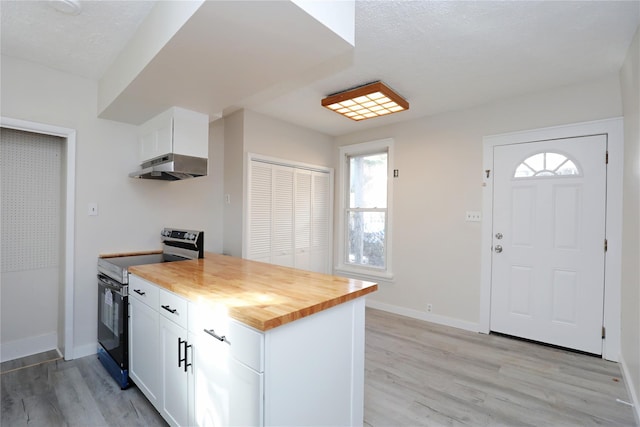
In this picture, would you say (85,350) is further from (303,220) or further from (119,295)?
(303,220)

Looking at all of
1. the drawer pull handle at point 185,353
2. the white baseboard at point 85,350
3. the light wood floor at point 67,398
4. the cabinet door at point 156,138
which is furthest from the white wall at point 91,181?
the drawer pull handle at point 185,353

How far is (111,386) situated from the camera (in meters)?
2.21

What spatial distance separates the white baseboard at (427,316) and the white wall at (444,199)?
0.01 m

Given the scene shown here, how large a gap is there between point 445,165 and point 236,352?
3.15 m

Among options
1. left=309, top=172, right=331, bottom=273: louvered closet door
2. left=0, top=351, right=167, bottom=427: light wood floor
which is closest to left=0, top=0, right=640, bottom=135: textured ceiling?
left=309, top=172, right=331, bottom=273: louvered closet door

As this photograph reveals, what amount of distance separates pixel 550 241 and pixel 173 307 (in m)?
3.30

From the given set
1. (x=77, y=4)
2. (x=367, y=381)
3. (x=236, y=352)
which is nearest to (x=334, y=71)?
(x=77, y=4)

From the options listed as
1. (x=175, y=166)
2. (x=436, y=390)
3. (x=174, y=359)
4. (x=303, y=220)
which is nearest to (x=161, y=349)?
(x=174, y=359)

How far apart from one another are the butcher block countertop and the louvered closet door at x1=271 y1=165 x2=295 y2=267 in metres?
1.44

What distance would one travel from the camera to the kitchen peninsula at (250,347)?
4.06 feet

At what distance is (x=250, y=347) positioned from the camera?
48.3 inches

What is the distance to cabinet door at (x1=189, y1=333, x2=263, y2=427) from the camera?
1.22m

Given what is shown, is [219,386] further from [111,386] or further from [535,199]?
[535,199]

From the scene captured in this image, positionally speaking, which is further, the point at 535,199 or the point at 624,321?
the point at 535,199
